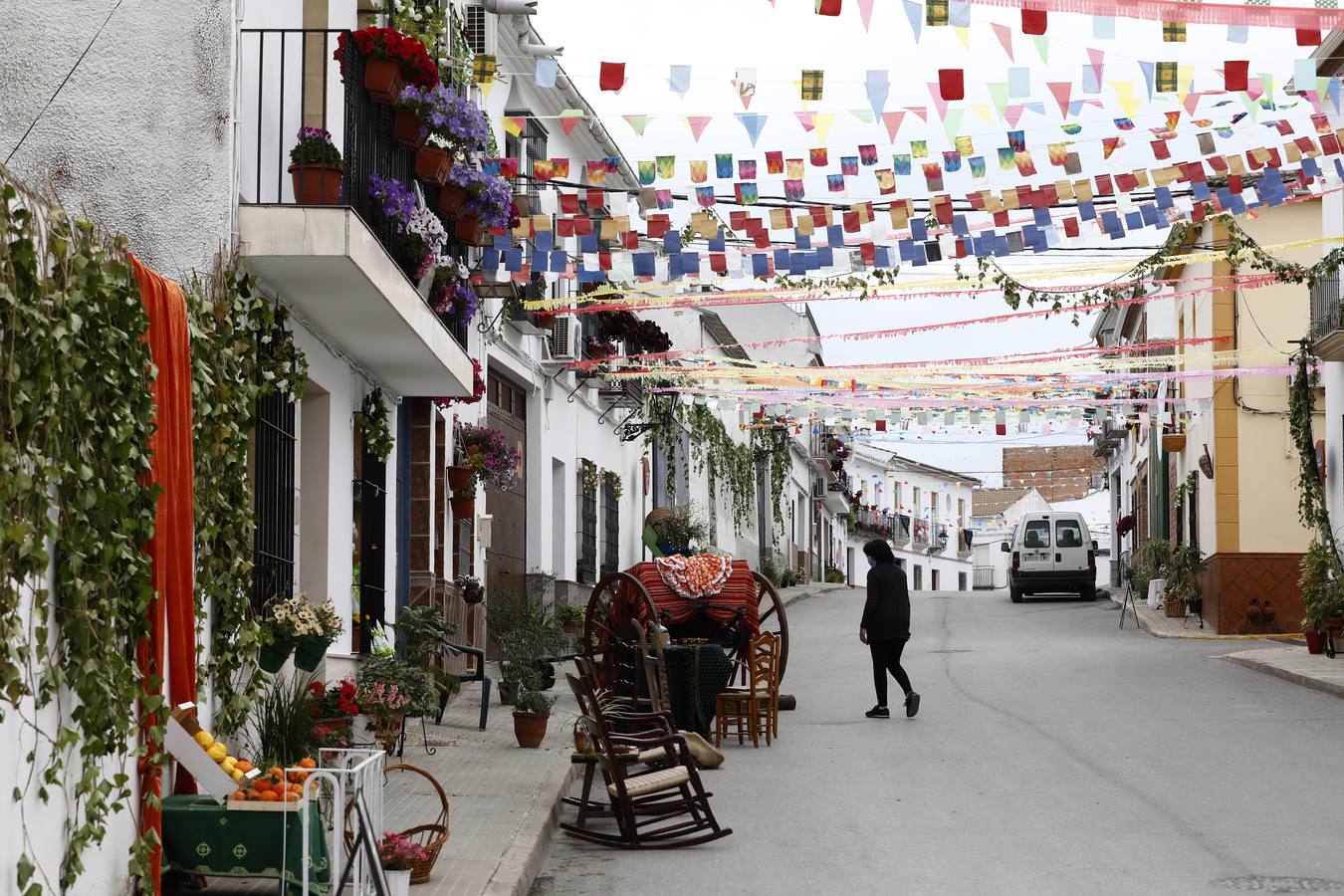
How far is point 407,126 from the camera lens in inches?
457

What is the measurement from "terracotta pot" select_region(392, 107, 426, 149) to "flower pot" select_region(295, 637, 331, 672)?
399 centimetres

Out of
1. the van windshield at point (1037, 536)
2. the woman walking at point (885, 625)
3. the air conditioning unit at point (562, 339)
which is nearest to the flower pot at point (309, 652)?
the woman walking at point (885, 625)

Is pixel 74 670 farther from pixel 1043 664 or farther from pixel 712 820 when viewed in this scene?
pixel 1043 664

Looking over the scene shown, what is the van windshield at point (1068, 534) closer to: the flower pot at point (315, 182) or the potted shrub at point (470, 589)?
the potted shrub at point (470, 589)

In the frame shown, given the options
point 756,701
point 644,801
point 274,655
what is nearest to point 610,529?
point 756,701

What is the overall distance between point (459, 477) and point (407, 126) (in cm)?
525

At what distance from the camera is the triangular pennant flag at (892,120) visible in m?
11.7

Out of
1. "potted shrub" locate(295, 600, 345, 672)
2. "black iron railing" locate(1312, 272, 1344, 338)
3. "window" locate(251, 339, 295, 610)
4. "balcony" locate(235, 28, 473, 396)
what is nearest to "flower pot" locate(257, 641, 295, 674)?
"potted shrub" locate(295, 600, 345, 672)

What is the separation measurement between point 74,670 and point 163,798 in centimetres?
130

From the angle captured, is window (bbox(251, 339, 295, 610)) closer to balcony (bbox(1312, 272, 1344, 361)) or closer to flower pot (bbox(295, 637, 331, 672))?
flower pot (bbox(295, 637, 331, 672))

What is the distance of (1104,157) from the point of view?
512 inches

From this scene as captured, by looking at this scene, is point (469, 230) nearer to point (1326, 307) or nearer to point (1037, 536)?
point (1326, 307)

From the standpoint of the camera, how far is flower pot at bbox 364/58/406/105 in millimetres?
10867

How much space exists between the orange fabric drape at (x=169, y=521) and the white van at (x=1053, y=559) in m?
28.9
